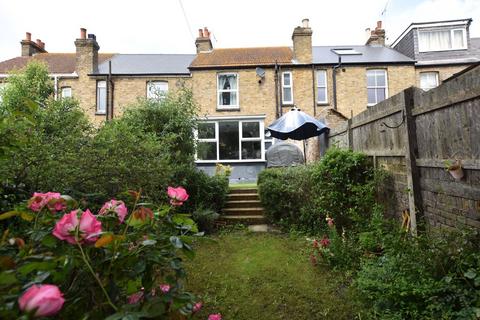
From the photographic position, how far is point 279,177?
695 centimetres

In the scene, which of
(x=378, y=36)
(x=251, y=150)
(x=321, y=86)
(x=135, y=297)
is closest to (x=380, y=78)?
(x=321, y=86)

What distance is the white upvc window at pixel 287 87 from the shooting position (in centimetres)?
1569

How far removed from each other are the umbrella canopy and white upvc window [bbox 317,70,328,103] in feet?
23.0

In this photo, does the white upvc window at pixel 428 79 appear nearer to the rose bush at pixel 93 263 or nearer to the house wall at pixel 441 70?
the house wall at pixel 441 70

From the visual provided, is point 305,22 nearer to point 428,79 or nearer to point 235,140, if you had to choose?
point 428,79

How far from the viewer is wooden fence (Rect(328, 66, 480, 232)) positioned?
2.66 m

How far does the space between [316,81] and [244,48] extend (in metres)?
5.63

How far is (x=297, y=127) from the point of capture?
28.7ft

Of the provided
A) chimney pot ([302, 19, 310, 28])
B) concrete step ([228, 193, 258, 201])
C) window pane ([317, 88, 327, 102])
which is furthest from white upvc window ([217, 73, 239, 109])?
concrete step ([228, 193, 258, 201])

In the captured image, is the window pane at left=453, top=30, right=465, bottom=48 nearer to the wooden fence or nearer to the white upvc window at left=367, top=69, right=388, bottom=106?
the white upvc window at left=367, top=69, right=388, bottom=106

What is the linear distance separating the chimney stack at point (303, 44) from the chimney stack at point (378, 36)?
542 cm

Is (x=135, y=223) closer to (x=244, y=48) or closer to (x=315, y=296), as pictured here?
(x=315, y=296)

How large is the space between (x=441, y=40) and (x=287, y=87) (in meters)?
9.25

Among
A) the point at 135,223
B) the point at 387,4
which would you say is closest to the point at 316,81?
the point at 387,4
